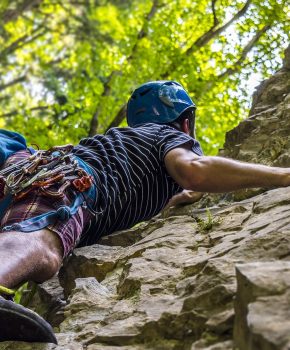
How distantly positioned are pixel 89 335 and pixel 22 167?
1353 millimetres

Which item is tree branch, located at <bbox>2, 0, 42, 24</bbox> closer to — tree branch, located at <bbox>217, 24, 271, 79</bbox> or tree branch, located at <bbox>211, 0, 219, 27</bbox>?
tree branch, located at <bbox>211, 0, 219, 27</bbox>

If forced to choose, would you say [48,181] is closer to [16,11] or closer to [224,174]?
[224,174]

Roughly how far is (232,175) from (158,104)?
167 cm

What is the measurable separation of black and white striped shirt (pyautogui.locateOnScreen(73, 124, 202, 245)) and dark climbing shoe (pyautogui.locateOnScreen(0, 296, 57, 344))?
1461 mm

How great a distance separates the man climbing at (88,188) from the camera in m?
3.07

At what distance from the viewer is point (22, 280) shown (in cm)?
315

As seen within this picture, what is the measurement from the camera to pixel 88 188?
3.81 m

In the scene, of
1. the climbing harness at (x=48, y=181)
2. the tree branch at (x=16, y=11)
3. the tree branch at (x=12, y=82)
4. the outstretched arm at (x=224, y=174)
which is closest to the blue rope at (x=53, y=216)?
the climbing harness at (x=48, y=181)

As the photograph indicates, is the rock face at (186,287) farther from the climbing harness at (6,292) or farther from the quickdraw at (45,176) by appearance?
the quickdraw at (45,176)

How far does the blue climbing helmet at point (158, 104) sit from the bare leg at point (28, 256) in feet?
6.90

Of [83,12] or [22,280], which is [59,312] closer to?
[22,280]

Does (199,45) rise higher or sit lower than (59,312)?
higher

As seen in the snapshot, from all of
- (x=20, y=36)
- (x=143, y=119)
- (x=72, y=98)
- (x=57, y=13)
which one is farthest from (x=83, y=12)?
(x=143, y=119)

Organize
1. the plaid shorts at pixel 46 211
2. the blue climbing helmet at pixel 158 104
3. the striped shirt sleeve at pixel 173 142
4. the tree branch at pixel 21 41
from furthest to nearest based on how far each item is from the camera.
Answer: the tree branch at pixel 21 41
the blue climbing helmet at pixel 158 104
the striped shirt sleeve at pixel 173 142
the plaid shorts at pixel 46 211
